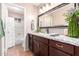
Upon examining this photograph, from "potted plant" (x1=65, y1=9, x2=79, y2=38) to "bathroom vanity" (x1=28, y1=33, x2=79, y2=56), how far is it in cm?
17

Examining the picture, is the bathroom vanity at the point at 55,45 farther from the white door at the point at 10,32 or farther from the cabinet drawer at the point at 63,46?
the white door at the point at 10,32

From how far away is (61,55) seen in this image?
1.29m

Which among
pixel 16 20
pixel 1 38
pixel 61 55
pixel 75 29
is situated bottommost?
pixel 61 55

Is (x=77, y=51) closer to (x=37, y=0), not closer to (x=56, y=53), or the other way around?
(x=56, y=53)

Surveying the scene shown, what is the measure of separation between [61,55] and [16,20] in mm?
709

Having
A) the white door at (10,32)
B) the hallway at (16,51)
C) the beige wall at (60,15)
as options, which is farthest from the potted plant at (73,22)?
the white door at (10,32)

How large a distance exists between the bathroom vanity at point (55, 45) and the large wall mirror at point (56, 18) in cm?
26

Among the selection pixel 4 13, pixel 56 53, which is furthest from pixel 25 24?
pixel 56 53

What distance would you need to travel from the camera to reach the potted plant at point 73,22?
147cm

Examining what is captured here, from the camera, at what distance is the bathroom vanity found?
115 cm

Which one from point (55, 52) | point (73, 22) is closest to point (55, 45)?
point (55, 52)

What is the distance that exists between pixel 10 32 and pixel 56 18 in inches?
28.1

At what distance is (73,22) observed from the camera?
59.1 inches

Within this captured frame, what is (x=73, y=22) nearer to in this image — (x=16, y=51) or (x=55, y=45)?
(x=55, y=45)
